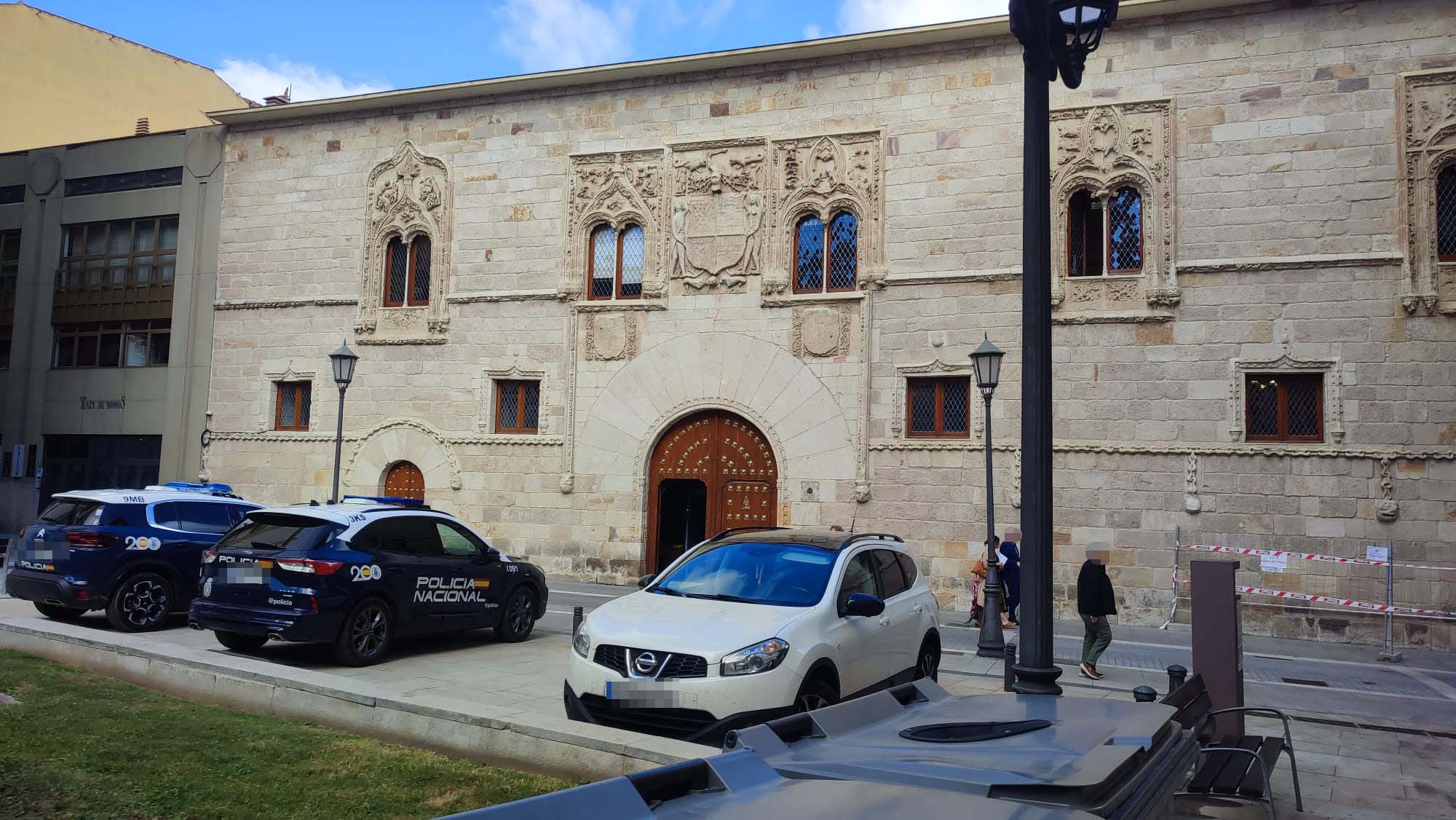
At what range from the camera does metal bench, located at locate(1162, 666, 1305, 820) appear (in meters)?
5.62

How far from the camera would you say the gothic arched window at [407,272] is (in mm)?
23547

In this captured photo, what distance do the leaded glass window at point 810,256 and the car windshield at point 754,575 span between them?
39.8 feet

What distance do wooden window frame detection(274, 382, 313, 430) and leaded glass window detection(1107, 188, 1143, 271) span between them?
1792 centimetres

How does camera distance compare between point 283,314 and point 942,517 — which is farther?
point 283,314

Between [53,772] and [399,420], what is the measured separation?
59.1 feet

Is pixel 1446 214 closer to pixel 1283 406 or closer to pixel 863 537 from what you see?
pixel 1283 406

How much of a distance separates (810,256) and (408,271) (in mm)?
9579

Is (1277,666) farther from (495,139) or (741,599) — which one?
(495,139)

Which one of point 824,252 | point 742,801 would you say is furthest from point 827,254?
point 742,801

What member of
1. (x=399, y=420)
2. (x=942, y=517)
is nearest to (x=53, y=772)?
(x=942, y=517)

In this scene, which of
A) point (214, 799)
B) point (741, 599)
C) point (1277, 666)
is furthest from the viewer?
point (1277, 666)

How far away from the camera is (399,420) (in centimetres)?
2298

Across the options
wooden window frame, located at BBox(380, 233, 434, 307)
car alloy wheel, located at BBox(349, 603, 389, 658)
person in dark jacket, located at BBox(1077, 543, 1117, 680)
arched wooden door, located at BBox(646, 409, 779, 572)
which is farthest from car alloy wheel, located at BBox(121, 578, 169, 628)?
wooden window frame, located at BBox(380, 233, 434, 307)

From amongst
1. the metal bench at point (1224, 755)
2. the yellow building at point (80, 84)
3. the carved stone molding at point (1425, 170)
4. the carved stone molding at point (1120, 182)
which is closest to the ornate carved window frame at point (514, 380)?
the carved stone molding at point (1120, 182)
